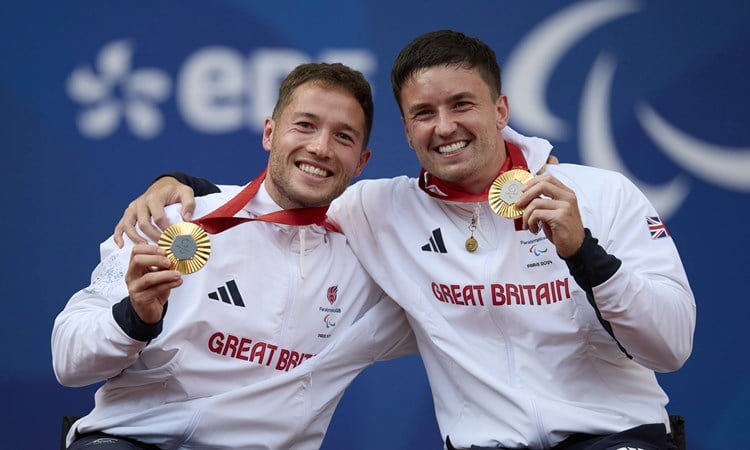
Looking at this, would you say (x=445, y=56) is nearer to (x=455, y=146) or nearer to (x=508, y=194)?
(x=455, y=146)

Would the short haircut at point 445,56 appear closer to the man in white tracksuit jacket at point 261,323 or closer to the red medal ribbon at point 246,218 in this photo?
the man in white tracksuit jacket at point 261,323

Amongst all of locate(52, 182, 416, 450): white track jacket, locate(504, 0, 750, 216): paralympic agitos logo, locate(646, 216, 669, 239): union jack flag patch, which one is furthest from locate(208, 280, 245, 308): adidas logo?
locate(504, 0, 750, 216): paralympic agitos logo

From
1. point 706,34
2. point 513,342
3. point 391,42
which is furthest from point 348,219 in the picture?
point 706,34

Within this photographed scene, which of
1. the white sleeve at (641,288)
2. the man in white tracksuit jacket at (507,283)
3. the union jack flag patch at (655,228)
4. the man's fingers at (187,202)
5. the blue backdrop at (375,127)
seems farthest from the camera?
the blue backdrop at (375,127)

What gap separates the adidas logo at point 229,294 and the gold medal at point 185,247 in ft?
0.94

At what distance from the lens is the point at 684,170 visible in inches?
156

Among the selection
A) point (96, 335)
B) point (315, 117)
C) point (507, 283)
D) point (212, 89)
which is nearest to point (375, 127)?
point (212, 89)

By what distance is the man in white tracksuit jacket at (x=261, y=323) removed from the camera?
8.36 ft

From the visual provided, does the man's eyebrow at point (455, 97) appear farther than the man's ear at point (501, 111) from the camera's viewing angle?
No

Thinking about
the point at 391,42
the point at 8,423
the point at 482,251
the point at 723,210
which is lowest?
the point at 8,423

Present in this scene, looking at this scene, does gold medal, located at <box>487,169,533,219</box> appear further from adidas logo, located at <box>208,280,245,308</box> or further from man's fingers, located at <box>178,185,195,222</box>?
man's fingers, located at <box>178,185,195,222</box>

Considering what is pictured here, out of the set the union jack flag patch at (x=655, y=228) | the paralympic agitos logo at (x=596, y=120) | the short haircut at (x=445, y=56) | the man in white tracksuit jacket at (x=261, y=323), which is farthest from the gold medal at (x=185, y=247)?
the paralympic agitos logo at (x=596, y=120)

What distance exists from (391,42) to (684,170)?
54.5 inches

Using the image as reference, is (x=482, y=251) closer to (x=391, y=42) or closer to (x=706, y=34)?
(x=391, y=42)
